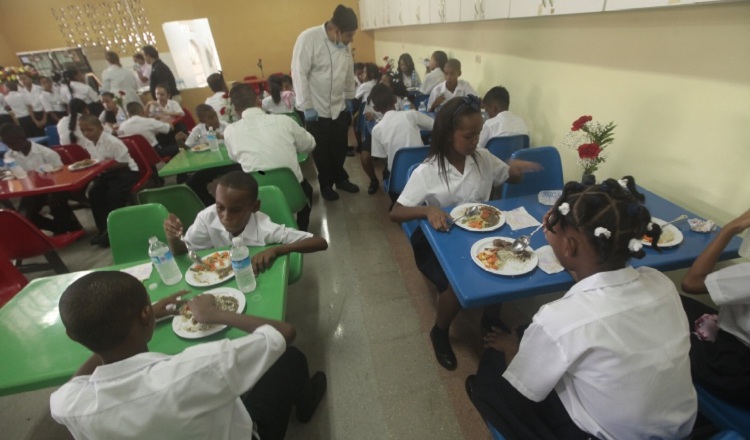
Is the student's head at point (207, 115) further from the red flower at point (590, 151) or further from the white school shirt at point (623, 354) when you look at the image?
the white school shirt at point (623, 354)

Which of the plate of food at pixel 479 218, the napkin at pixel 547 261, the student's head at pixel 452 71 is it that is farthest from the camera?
the student's head at pixel 452 71

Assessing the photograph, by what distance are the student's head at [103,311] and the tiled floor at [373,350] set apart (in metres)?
1.15

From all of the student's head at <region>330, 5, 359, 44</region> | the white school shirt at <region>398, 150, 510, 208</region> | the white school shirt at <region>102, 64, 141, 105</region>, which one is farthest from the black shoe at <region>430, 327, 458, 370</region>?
the white school shirt at <region>102, 64, 141, 105</region>

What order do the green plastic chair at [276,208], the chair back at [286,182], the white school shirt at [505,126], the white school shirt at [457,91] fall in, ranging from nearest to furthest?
the green plastic chair at [276,208] → the chair back at [286,182] → the white school shirt at [505,126] → the white school shirt at [457,91]

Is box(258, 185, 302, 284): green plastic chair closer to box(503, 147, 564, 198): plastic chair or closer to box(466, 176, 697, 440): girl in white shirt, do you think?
box(466, 176, 697, 440): girl in white shirt

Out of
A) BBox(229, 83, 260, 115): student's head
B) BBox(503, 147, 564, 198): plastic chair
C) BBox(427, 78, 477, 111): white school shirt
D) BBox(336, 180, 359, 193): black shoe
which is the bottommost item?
BBox(336, 180, 359, 193): black shoe

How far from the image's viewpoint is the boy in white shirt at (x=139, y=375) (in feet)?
2.59

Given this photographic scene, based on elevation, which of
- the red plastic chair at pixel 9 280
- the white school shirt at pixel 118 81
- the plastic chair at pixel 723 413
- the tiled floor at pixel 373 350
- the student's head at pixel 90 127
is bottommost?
the tiled floor at pixel 373 350

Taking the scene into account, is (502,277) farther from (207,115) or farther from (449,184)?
(207,115)

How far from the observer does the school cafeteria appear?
2.90 feet

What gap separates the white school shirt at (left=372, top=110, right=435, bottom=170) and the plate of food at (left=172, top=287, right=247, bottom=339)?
2.05m

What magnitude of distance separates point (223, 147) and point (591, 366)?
144 inches

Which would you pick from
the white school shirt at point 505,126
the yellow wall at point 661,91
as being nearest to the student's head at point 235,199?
the white school shirt at point 505,126

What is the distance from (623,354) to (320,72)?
3.55 m
